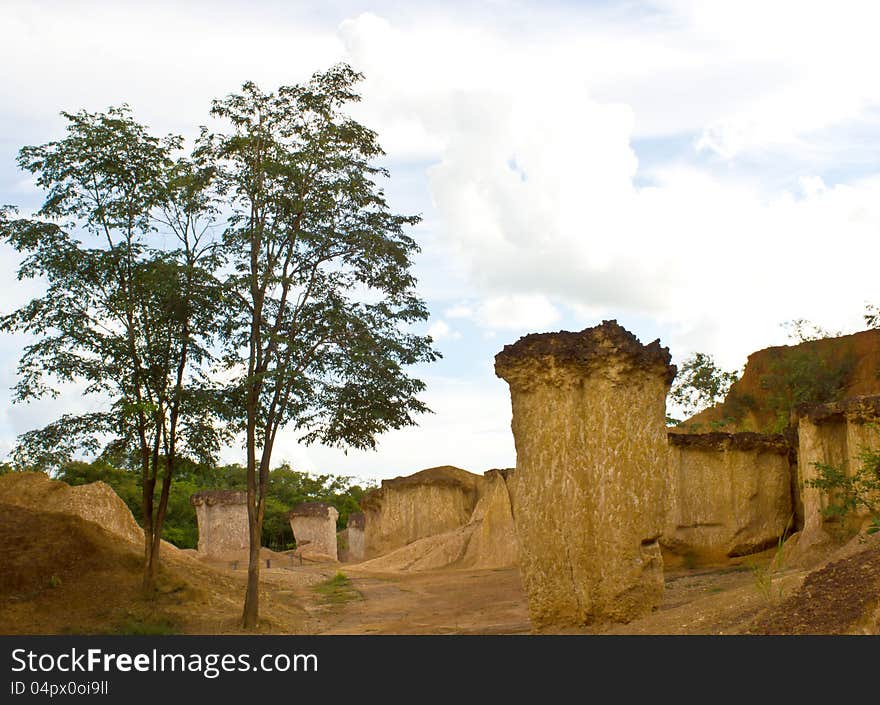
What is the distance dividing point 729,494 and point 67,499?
44.3 feet

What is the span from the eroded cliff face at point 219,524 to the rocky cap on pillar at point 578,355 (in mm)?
23304

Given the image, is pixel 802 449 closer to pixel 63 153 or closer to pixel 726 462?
pixel 726 462

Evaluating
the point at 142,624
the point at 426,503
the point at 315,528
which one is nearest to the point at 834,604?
the point at 142,624

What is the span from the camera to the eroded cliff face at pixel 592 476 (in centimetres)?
982

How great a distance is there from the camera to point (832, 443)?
13.3 m

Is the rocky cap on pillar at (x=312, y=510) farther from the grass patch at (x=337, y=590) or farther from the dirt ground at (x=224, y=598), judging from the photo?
the dirt ground at (x=224, y=598)

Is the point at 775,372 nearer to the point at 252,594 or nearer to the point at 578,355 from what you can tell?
the point at 252,594

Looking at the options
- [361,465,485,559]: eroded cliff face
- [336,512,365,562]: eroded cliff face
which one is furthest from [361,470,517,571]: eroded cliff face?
[336,512,365,562]: eroded cliff face

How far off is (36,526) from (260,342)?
563 centimetres

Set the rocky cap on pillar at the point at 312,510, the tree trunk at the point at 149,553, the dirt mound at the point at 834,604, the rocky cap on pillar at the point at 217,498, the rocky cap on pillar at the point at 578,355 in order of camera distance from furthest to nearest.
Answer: the rocky cap on pillar at the point at 312,510
the rocky cap on pillar at the point at 217,498
the tree trunk at the point at 149,553
the rocky cap on pillar at the point at 578,355
the dirt mound at the point at 834,604

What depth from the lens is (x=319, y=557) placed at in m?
32.3

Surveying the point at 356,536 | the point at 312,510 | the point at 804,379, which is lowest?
the point at 356,536

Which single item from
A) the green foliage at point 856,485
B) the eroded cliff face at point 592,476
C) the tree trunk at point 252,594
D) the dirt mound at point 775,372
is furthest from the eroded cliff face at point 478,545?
the eroded cliff face at point 592,476

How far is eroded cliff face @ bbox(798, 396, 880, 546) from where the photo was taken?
488 inches
